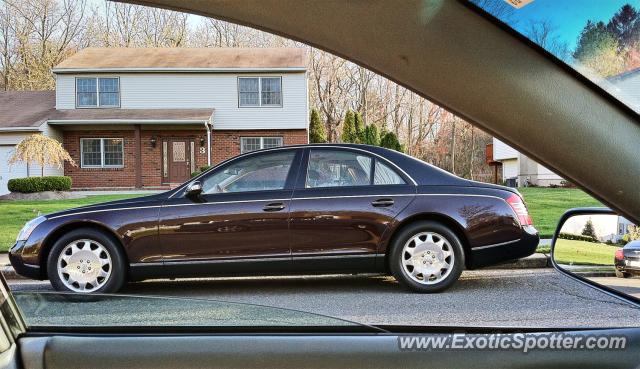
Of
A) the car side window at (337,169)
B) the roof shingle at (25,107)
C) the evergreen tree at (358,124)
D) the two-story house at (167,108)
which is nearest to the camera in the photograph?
the car side window at (337,169)

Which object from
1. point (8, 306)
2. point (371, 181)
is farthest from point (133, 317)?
point (371, 181)

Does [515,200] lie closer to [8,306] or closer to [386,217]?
[386,217]

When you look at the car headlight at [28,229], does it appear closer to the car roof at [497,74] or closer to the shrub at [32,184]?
the car roof at [497,74]

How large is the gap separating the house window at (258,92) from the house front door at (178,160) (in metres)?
2.94

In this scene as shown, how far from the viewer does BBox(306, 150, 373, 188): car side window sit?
5.39 metres

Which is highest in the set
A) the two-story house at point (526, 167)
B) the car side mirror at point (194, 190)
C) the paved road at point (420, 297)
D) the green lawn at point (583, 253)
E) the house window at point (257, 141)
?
the house window at point (257, 141)

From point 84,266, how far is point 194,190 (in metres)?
1.34

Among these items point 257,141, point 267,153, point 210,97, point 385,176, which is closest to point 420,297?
point 385,176

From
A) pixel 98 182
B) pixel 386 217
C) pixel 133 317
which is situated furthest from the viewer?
pixel 98 182

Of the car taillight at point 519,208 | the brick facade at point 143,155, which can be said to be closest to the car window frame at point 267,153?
the car taillight at point 519,208

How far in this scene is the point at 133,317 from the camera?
1568mm

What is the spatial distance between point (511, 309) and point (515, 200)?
1342 mm

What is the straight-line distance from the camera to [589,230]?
1.32m

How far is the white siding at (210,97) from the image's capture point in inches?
866
